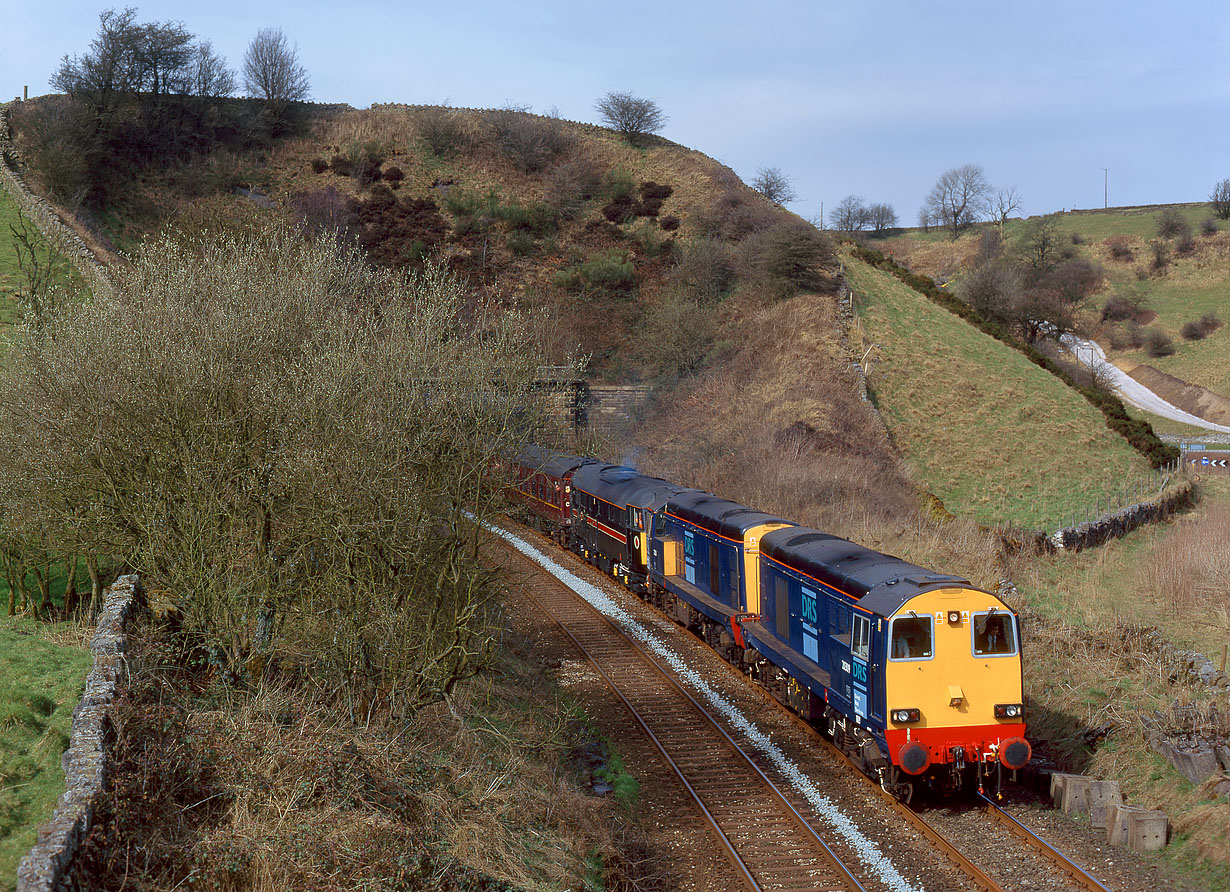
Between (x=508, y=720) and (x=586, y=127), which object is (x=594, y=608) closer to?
(x=508, y=720)

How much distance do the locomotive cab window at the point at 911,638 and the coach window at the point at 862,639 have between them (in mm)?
483

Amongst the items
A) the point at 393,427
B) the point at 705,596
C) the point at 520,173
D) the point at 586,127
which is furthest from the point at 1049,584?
the point at 586,127

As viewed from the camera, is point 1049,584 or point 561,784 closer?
point 561,784

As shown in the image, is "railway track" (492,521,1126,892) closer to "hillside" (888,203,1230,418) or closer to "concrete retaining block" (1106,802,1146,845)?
"concrete retaining block" (1106,802,1146,845)

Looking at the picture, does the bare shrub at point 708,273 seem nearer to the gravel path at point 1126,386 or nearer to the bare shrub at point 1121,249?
the gravel path at point 1126,386

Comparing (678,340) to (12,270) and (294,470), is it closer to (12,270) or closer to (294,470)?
(12,270)

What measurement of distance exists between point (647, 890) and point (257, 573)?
22.3 ft

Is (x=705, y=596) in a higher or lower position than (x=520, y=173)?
lower

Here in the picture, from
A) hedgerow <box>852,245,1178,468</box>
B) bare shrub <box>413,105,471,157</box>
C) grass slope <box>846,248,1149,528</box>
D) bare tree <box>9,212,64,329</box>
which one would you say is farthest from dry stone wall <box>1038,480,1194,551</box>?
bare shrub <box>413,105,471,157</box>

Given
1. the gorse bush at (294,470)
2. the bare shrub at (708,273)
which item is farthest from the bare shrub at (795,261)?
the gorse bush at (294,470)

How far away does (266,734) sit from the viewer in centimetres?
1051

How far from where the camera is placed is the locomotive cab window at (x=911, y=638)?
1189 centimetres

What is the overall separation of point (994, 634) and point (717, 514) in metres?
8.21

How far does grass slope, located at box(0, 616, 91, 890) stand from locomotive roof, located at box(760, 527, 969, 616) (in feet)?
32.3
